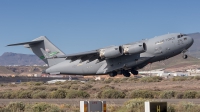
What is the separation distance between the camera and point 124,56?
1759 inches

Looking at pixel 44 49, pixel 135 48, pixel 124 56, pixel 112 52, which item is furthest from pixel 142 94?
pixel 44 49

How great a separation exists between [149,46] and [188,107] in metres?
23.6

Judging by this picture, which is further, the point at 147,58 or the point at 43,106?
the point at 147,58

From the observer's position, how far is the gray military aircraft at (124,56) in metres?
42.4

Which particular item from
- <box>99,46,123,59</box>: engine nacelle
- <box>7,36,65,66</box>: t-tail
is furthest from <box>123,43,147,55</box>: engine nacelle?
<box>7,36,65,66</box>: t-tail

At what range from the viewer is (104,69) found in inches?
1821

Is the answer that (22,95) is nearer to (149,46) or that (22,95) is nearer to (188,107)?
(149,46)

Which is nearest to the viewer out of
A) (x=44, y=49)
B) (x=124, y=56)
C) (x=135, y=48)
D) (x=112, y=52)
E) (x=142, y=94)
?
(x=142, y=94)

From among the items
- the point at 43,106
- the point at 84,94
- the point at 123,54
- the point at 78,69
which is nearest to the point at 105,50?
the point at 123,54

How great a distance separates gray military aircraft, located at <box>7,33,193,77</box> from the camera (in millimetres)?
42438

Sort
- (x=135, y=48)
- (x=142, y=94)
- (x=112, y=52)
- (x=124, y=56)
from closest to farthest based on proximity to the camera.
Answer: (x=142, y=94)
(x=135, y=48)
(x=112, y=52)
(x=124, y=56)

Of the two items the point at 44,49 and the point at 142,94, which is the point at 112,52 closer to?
the point at 44,49

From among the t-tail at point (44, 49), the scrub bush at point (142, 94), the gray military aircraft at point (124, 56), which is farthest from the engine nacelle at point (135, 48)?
the t-tail at point (44, 49)

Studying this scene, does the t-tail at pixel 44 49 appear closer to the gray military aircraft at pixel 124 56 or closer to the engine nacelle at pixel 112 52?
the gray military aircraft at pixel 124 56
